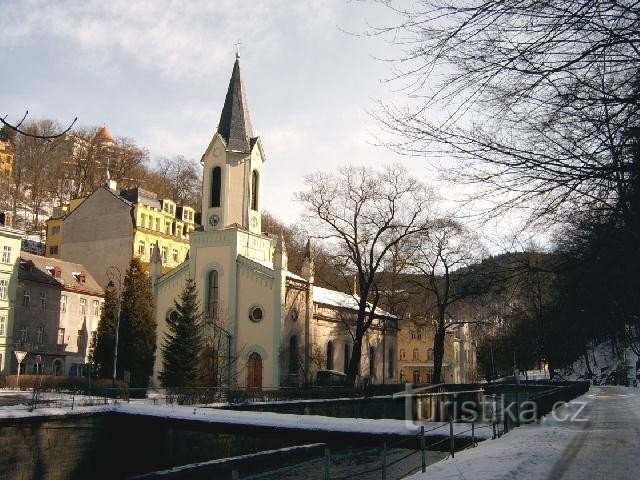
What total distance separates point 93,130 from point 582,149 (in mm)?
87055

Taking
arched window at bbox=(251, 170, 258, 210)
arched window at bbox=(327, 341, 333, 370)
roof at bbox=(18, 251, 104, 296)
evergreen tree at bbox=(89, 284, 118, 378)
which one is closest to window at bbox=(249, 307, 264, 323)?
arched window at bbox=(251, 170, 258, 210)

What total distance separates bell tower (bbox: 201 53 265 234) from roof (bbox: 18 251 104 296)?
49.5 ft

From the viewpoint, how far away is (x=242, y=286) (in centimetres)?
4275

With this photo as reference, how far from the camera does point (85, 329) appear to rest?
53844 mm

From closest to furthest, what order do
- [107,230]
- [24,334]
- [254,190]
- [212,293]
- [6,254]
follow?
[212,293], [254,190], [6,254], [24,334], [107,230]

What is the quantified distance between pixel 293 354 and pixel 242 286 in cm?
589

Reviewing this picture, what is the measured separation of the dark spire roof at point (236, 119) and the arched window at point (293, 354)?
13.9 m

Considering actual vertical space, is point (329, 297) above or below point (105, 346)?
above

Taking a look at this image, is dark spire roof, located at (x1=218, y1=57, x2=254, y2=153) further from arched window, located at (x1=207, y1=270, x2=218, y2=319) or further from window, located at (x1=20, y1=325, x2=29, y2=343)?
window, located at (x1=20, y1=325, x2=29, y2=343)

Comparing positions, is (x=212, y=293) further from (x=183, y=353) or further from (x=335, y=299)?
(x=335, y=299)

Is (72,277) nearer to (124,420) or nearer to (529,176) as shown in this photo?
(124,420)

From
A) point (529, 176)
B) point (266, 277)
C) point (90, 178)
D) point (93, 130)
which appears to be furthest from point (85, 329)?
point (529, 176)

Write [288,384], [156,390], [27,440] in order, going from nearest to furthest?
1. [27,440]
2. [156,390]
3. [288,384]

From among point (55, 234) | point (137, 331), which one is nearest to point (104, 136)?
point (55, 234)
